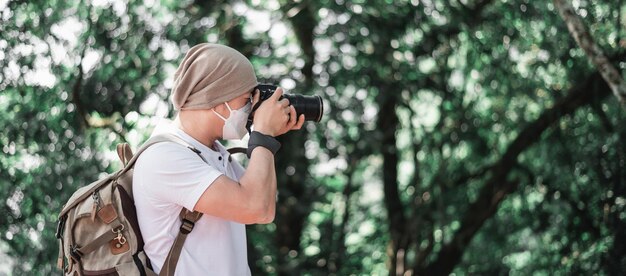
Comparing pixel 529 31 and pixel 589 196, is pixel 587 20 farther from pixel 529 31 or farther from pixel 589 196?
pixel 589 196

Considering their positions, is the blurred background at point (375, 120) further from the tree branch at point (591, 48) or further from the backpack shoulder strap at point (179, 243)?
the backpack shoulder strap at point (179, 243)

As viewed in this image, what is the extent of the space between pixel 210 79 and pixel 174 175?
0.25 meters

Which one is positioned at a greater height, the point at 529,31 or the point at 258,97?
the point at 258,97

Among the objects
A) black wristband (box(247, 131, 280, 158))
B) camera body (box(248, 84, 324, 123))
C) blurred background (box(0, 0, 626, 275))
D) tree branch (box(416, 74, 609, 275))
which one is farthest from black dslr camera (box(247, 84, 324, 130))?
tree branch (box(416, 74, 609, 275))

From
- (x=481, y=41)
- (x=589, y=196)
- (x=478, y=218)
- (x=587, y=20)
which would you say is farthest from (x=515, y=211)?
(x=587, y=20)

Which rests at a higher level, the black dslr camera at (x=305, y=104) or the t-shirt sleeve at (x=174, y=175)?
the t-shirt sleeve at (x=174, y=175)

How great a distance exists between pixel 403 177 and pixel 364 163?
771 mm

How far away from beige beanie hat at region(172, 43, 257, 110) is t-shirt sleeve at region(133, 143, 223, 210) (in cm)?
14

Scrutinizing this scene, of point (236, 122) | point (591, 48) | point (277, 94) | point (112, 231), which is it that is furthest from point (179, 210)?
point (591, 48)

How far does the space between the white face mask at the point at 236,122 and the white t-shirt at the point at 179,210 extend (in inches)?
3.2

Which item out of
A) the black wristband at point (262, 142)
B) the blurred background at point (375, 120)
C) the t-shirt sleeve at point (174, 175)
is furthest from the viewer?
the blurred background at point (375, 120)

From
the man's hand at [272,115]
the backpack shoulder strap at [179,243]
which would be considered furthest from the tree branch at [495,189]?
the backpack shoulder strap at [179,243]

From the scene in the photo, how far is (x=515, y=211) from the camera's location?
255 inches

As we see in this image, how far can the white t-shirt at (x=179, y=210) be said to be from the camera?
6.93 ft
